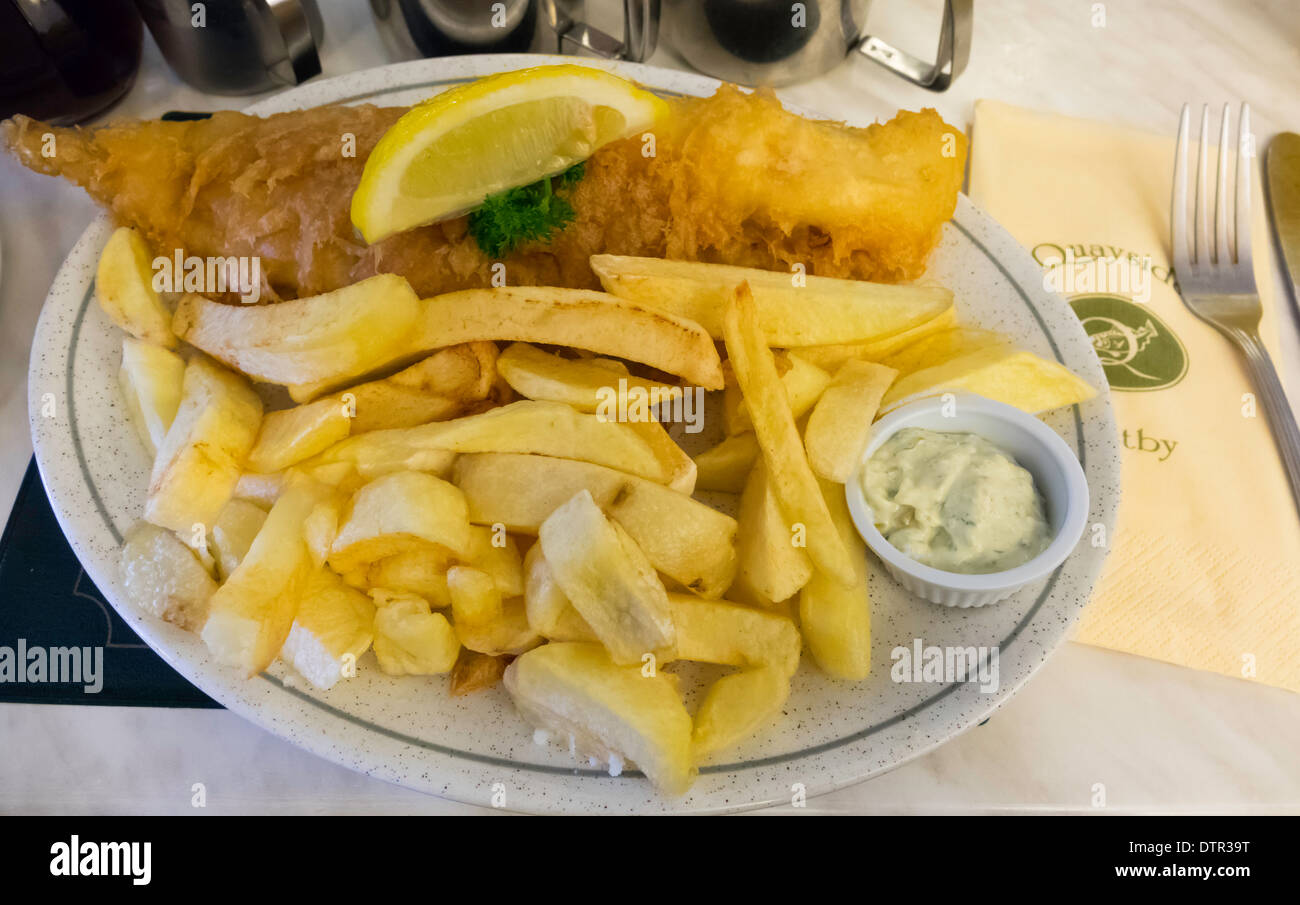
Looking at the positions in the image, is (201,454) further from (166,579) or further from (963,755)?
(963,755)

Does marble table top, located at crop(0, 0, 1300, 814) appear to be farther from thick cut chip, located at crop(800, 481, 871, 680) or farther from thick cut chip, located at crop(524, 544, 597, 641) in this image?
thick cut chip, located at crop(524, 544, 597, 641)

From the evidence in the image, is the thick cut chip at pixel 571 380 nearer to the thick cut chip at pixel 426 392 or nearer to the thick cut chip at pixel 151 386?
the thick cut chip at pixel 426 392

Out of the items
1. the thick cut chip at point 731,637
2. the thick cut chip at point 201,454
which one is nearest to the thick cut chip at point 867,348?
the thick cut chip at point 731,637

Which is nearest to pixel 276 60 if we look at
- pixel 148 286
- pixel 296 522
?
pixel 148 286

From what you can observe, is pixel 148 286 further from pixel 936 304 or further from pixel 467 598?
pixel 936 304

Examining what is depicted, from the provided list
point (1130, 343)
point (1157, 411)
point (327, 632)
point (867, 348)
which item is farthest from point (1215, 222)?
point (327, 632)
